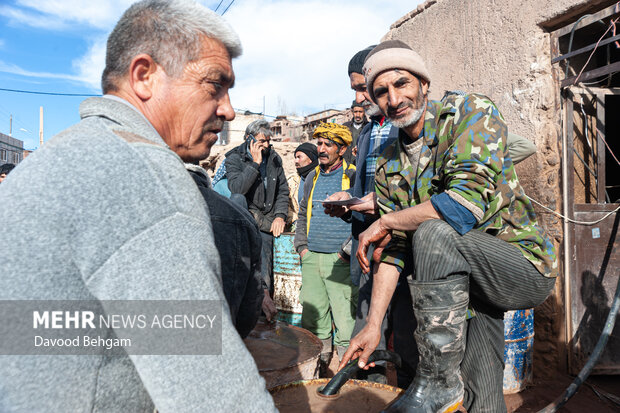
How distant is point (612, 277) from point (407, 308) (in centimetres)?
249

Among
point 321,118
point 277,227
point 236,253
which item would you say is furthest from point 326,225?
point 321,118

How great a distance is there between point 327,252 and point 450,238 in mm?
2346

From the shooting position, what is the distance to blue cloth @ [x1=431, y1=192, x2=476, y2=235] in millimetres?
1538

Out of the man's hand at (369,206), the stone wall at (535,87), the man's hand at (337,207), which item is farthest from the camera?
the stone wall at (535,87)

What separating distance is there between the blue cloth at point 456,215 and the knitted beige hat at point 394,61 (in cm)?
72

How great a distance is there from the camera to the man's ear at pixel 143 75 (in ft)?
3.08

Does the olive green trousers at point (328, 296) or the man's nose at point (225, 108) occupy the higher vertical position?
the man's nose at point (225, 108)

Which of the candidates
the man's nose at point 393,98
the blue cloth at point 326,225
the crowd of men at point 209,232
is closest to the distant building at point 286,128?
the blue cloth at point 326,225

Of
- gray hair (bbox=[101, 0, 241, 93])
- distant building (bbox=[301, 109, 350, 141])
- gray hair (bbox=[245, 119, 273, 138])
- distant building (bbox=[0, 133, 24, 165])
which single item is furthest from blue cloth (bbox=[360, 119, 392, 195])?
distant building (bbox=[0, 133, 24, 165])

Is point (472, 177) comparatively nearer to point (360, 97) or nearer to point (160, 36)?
point (160, 36)

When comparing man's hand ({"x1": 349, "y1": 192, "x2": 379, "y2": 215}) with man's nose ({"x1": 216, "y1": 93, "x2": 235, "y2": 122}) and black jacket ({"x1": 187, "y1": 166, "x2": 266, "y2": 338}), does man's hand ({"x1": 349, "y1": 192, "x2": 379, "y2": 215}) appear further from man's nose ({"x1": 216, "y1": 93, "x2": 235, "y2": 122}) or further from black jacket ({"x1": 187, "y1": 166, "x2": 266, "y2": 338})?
A: man's nose ({"x1": 216, "y1": 93, "x2": 235, "y2": 122})

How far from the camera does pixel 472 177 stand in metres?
1.56

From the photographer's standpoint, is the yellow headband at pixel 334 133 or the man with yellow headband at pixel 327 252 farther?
the yellow headband at pixel 334 133

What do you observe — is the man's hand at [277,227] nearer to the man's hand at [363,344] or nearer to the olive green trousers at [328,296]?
the olive green trousers at [328,296]
